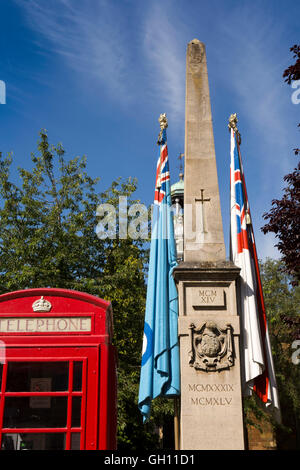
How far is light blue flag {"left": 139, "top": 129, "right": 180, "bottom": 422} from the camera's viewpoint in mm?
6523

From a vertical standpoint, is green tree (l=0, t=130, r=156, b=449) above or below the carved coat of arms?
above

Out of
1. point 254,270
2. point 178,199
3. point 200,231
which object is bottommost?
point 254,270

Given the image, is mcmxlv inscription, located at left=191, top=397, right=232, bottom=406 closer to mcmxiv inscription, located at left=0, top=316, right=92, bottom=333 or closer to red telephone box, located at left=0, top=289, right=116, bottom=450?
red telephone box, located at left=0, top=289, right=116, bottom=450

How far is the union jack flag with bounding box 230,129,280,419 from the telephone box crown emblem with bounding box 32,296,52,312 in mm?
2764

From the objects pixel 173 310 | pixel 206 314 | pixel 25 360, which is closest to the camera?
pixel 25 360

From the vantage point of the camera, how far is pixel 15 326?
5.71m

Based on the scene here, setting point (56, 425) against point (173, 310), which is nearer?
point (56, 425)

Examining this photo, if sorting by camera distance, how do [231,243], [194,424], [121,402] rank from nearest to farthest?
[194,424], [231,243], [121,402]

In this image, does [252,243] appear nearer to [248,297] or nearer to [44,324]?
[248,297]

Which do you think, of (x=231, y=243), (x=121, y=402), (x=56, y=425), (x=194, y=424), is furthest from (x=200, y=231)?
(x=121, y=402)

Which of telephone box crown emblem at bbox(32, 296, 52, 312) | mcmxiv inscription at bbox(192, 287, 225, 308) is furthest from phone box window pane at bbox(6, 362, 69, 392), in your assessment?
mcmxiv inscription at bbox(192, 287, 225, 308)
